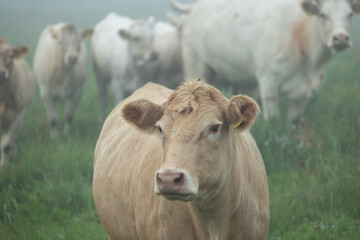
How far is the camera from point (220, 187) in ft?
9.07

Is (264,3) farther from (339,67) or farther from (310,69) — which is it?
(339,67)

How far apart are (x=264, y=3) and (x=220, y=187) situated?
215 inches

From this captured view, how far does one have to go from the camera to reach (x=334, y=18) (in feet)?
21.4

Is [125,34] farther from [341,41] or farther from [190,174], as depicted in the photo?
[190,174]

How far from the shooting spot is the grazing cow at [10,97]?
711 centimetres

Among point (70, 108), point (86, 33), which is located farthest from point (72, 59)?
point (86, 33)

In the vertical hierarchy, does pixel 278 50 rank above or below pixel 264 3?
below

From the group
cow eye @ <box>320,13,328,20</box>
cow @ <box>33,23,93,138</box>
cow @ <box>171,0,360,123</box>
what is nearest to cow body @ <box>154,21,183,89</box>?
cow @ <box>33,23,93,138</box>

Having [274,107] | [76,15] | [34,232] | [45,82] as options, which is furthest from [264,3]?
[76,15]

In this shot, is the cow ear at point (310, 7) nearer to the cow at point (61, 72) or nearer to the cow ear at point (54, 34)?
the cow at point (61, 72)

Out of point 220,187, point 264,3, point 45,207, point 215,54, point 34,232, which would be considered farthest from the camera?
point 215,54

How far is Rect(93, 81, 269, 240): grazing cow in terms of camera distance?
2.54 metres

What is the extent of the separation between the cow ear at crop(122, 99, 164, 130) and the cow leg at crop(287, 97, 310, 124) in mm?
4563

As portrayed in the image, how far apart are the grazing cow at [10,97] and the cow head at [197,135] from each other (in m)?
4.77
